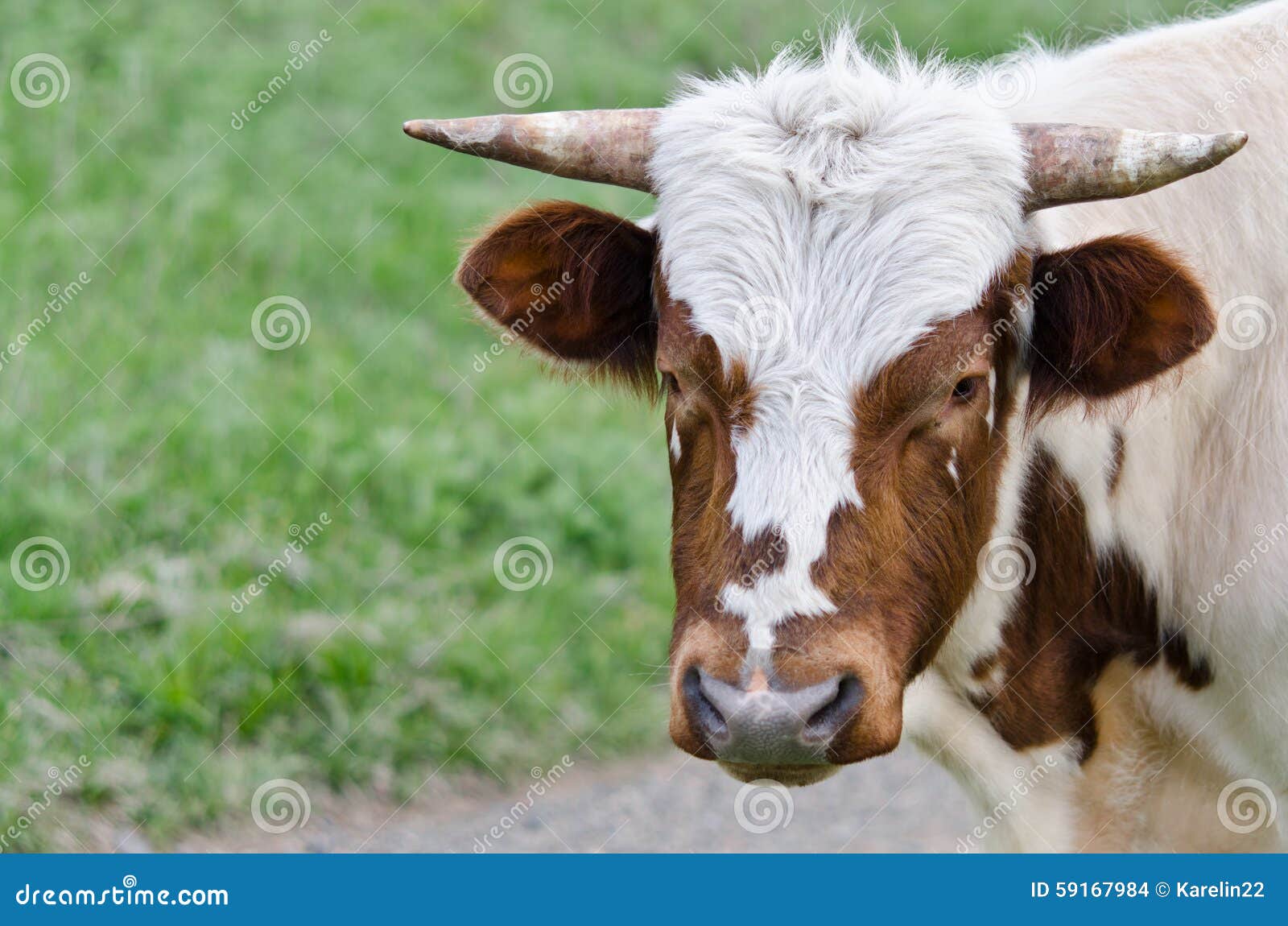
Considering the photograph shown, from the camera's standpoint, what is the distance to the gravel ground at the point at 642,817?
5.27m

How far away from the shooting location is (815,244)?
308 centimetres

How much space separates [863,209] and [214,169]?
6.30m

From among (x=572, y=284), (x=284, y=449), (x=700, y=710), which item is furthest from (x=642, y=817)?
(x=700, y=710)

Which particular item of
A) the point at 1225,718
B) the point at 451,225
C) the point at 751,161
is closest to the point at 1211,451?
the point at 1225,718

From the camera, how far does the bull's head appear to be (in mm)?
2859

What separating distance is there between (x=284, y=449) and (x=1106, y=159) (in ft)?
14.6

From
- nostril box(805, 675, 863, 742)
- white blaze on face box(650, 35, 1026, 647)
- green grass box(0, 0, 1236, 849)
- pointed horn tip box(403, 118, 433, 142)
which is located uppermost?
pointed horn tip box(403, 118, 433, 142)

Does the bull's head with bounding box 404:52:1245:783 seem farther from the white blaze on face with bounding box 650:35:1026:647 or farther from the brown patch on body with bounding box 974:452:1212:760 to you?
the brown patch on body with bounding box 974:452:1212:760

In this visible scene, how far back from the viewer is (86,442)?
6.26 meters

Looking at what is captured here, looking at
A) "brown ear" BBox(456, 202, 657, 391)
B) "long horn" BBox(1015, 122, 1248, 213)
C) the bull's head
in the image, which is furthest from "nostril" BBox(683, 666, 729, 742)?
"long horn" BBox(1015, 122, 1248, 213)

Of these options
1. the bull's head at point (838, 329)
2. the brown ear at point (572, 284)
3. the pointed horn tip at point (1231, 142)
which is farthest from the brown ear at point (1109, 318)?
the brown ear at point (572, 284)

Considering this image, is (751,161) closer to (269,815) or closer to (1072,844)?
(1072,844)

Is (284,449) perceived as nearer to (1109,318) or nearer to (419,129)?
(419,129)

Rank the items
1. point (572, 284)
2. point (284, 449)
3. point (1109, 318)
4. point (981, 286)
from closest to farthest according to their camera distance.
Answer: point (981, 286) → point (1109, 318) → point (572, 284) → point (284, 449)
